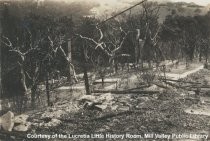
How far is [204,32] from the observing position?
164 feet

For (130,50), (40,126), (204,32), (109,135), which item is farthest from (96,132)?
(204,32)

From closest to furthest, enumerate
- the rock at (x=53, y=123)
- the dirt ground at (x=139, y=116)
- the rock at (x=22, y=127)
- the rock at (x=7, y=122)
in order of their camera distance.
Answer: the rock at (x=7, y=122) < the rock at (x=22, y=127) < the dirt ground at (x=139, y=116) < the rock at (x=53, y=123)

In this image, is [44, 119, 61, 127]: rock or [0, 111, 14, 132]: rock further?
[44, 119, 61, 127]: rock

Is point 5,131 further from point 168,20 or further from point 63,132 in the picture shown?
point 168,20

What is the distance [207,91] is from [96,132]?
9816 mm

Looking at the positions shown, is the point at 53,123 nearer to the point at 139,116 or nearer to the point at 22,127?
the point at 22,127

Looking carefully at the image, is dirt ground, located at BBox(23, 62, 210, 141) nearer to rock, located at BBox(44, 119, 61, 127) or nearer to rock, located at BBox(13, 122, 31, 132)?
rock, located at BBox(44, 119, 61, 127)

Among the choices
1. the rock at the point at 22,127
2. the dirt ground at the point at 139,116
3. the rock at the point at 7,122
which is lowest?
the dirt ground at the point at 139,116

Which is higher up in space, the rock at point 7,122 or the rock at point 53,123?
the rock at point 7,122

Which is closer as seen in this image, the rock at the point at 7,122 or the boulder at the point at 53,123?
the rock at the point at 7,122

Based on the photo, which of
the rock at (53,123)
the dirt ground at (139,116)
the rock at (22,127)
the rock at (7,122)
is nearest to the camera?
the rock at (7,122)

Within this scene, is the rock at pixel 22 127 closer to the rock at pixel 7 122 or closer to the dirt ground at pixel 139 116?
the rock at pixel 7 122

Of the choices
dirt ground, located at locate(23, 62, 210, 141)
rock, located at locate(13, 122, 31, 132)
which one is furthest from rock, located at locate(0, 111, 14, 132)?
dirt ground, located at locate(23, 62, 210, 141)

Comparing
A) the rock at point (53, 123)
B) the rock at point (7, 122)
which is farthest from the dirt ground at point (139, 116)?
the rock at point (7, 122)
